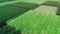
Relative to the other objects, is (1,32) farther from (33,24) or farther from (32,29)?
(33,24)

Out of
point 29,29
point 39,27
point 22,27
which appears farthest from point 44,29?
point 22,27

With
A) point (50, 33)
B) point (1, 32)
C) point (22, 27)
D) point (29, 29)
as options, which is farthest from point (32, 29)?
point (1, 32)

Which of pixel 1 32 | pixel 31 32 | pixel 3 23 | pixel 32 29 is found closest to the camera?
pixel 1 32

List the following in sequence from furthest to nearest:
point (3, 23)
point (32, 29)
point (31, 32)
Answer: point (3, 23), point (32, 29), point (31, 32)

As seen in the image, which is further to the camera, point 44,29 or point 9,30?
point 44,29

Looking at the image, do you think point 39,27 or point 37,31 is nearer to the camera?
point 37,31

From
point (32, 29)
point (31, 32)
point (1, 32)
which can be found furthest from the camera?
point (32, 29)

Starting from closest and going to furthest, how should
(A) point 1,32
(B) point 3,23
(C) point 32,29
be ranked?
(A) point 1,32 < (C) point 32,29 < (B) point 3,23

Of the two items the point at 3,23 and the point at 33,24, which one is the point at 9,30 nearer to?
the point at 3,23
